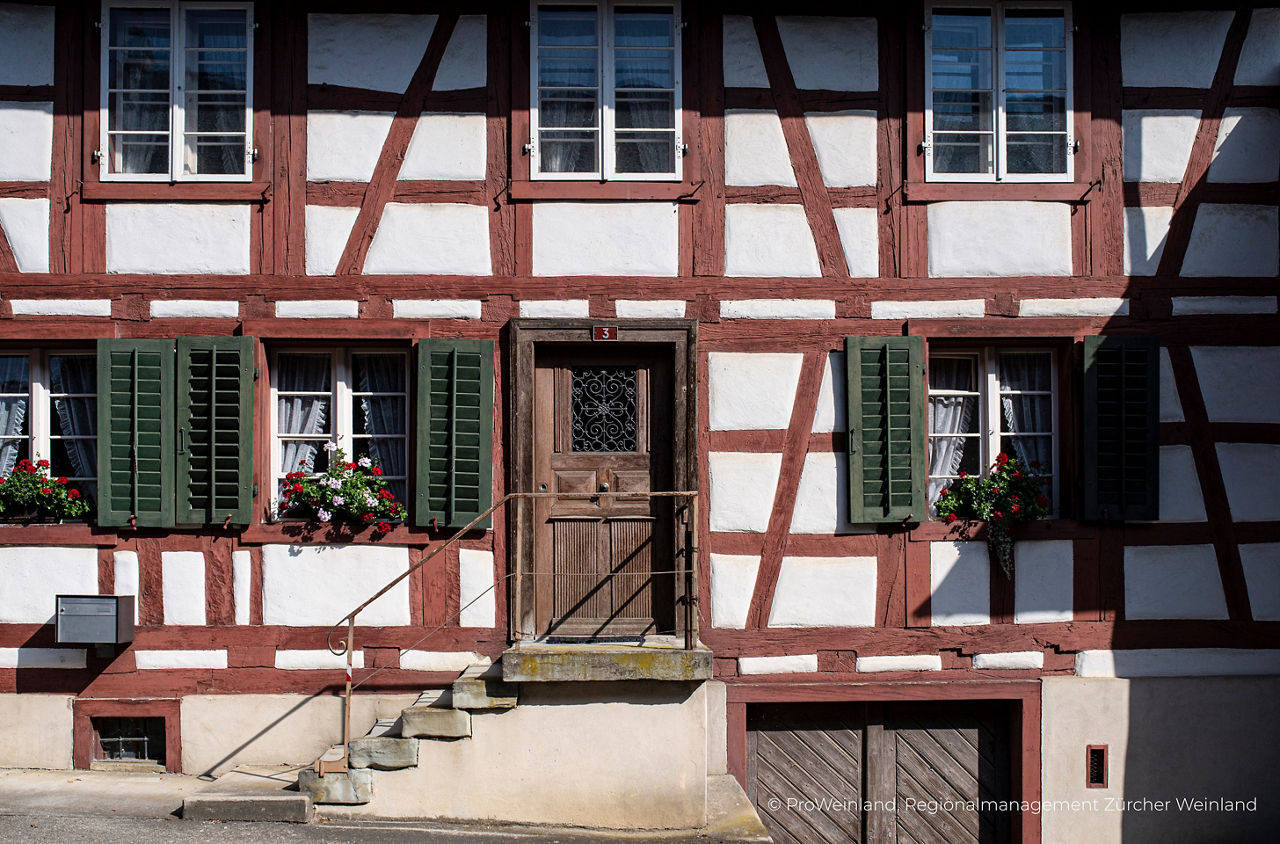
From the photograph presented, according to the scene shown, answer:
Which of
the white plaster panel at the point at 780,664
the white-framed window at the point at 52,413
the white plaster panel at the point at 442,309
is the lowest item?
the white plaster panel at the point at 780,664

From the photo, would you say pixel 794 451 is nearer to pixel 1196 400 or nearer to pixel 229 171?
pixel 1196 400

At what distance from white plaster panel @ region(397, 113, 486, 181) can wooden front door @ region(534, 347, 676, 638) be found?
54.2 inches

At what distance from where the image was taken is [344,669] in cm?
705

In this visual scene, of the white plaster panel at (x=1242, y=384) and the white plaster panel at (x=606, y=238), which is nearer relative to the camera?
the white plaster panel at (x=606, y=238)

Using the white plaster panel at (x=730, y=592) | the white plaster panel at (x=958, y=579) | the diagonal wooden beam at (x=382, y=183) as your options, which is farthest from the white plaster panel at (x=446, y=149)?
the white plaster panel at (x=958, y=579)

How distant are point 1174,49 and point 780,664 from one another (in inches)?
198

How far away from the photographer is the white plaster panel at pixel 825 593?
23.5 feet

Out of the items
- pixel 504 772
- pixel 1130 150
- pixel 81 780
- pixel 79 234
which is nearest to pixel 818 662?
pixel 504 772

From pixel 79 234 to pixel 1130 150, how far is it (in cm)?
714

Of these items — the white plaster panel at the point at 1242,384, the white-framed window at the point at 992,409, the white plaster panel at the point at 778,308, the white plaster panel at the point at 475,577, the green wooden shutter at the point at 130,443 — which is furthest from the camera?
the white-framed window at the point at 992,409

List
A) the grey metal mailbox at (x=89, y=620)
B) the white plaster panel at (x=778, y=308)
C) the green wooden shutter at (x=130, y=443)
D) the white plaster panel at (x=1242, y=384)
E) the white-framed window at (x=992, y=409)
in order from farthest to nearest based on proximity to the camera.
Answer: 1. the white-framed window at (x=992, y=409)
2. the white plaster panel at (x=1242, y=384)
3. the white plaster panel at (x=778, y=308)
4. the green wooden shutter at (x=130, y=443)
5. the grey metal mailbox at (x=89, y=620)

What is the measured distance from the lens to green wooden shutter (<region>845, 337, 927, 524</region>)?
280 inches

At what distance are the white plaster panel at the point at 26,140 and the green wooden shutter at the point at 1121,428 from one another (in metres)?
7.11

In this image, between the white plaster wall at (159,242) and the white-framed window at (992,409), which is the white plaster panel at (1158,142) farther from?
the white plaster wall at (159,242)
